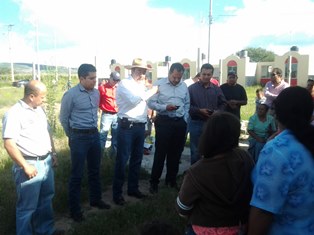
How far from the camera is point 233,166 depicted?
2.06 meters

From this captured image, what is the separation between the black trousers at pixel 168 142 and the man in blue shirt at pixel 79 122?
117cm

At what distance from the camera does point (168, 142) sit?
5375mm

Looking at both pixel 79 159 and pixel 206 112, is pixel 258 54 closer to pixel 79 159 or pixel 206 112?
pixel 206 112

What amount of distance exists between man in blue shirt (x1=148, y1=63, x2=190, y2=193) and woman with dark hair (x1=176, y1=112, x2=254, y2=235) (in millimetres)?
3042

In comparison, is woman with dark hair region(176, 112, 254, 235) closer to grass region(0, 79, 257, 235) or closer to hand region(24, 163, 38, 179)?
grass region(0, 79, 257, 235)

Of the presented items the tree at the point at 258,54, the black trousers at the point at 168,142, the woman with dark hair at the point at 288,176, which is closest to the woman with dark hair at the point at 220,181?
the woman with dark hair at the point at 288,176

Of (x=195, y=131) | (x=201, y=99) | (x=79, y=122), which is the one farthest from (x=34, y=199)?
(x=201, y=99)

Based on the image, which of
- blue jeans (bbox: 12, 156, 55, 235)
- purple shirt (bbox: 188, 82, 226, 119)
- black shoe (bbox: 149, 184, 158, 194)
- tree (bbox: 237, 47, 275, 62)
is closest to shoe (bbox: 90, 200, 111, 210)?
black shoe (bbox: 149, 184, 158, 194)

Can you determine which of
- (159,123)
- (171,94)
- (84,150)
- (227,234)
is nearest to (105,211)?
(84,150)

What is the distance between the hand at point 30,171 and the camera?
3.40m

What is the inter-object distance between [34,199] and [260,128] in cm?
409

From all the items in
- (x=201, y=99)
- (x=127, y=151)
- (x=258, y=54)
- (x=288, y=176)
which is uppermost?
(x=258, y=54)

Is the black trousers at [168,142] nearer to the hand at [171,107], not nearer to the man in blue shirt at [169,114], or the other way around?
the man in blue shirt at [169,114]

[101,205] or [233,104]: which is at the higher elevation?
[233,104]
